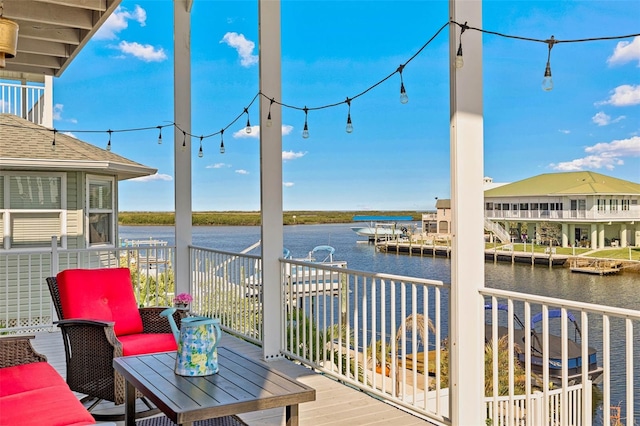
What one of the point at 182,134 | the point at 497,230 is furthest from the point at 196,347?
the point at 497,230

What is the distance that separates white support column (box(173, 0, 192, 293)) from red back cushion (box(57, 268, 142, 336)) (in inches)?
92.1

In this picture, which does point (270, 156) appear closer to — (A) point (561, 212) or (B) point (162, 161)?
(A) point (561, 212)

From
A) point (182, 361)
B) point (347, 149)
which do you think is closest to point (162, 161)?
point (347, 149)

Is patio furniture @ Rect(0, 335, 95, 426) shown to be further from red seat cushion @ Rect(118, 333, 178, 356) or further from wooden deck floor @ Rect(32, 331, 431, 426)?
wooden deck floor @ Rect(32, 331, 431, 426)

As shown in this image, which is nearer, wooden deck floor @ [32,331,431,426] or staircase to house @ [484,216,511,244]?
wooden deck floor @ [32,331,431,426]

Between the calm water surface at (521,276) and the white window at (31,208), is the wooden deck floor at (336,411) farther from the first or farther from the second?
the white window at (31,208)

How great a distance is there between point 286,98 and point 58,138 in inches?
987

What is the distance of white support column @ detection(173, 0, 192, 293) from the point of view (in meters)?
6.23

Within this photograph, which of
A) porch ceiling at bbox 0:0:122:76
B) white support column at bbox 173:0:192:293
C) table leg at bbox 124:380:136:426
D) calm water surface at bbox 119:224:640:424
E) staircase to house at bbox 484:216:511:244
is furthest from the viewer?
calm water surface at bbox 119:224:640:424

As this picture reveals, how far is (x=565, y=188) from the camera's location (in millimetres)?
14297

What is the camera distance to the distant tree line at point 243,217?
25114 millimetres

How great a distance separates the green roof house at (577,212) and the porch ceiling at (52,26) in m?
9.31

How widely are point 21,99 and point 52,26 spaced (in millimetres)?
5909

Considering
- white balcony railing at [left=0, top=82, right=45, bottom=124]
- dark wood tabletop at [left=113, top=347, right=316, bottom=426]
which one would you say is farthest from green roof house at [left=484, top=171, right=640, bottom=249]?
dark wood tabletop at [left=113, top=347, right=316, bottom=426]
